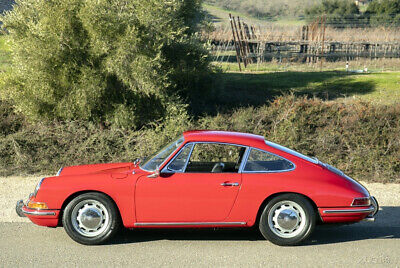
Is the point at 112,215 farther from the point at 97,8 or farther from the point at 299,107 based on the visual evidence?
the point at 97,8

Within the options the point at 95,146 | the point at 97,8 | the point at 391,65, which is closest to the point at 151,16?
the point at 97,8

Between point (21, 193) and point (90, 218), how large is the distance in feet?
11.2

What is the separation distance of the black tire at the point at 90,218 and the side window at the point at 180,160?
0.84 meters

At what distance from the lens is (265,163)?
20.3ft

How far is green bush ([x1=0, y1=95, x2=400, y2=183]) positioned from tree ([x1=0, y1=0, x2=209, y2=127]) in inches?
80.6

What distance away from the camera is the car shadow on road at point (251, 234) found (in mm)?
6328

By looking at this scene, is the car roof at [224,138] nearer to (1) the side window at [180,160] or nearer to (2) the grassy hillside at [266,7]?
(1) the side window at [180,160]

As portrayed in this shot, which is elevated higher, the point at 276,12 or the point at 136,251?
the point at 276,12

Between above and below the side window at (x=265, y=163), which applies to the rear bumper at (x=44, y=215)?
below

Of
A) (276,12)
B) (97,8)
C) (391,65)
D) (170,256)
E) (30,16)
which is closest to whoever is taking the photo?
(170,256)

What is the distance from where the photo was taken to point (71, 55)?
13.7 meters

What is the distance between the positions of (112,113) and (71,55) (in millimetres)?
1920

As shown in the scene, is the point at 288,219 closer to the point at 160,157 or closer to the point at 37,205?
the point at 160,157

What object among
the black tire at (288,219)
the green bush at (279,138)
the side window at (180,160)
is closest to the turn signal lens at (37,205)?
the side window at (180,160)
